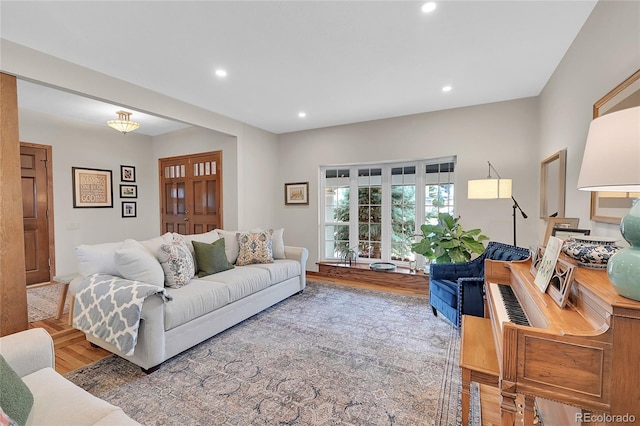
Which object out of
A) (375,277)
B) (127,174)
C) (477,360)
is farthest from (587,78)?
(127,174)

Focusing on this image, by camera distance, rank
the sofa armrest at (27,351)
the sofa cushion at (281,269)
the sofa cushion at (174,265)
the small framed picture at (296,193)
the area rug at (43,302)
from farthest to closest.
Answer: the small framed picture at (296,193)
the sofa cushion at (281,269)
the area rug at (43,302)
the sofa cushion at (174,265)
the sofa armrest at (27,351)

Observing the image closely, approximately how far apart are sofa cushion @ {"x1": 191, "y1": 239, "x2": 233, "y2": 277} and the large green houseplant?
91.5 inches

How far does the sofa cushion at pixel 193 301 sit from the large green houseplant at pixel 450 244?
229 centimetres

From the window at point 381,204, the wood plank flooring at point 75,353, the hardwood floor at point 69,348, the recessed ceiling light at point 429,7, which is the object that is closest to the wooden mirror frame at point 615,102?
the recessed ceiling light at point 429,7

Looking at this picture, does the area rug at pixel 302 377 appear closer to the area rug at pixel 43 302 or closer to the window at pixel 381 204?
the area rug at pixel 43 302

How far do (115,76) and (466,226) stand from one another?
4.62 meters

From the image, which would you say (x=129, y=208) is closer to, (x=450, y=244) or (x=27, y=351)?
(x=27, y=351)

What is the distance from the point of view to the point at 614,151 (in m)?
0.93

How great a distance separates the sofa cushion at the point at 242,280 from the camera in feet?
9.33

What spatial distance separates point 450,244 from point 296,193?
2.88 m

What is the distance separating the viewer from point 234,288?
9.30 ft

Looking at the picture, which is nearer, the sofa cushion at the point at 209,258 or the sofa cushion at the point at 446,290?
the sofa cushion at the point at 446,290

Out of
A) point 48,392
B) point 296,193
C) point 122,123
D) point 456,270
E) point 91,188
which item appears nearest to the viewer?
point 48,392

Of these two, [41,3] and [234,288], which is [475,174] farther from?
[41,3]
